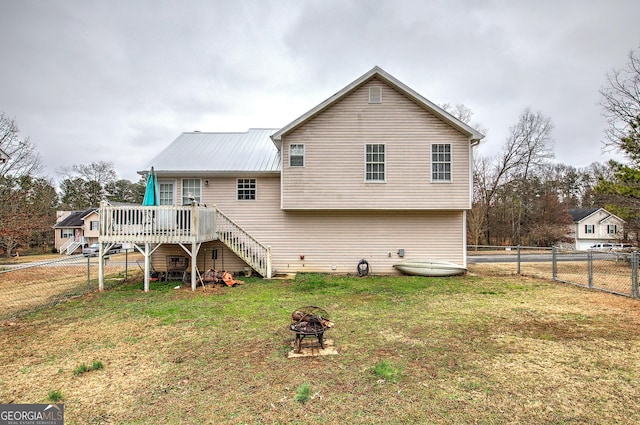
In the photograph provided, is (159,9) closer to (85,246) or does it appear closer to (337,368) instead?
(337,368)

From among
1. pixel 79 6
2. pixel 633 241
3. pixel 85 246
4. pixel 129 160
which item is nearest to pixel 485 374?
pixel 79 6

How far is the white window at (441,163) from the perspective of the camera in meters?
13.1

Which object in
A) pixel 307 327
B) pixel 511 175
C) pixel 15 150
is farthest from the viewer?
pixel 511 175

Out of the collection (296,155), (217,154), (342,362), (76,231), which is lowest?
(342,362)

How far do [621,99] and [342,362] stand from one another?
1910cm

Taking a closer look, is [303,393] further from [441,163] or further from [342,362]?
[441,163]

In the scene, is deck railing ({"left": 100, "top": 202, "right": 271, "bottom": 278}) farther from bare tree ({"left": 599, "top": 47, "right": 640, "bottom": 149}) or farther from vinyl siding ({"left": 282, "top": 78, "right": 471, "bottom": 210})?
bare tree ({"left": 599, "top": 47, "right": 640, "bottom": 149})

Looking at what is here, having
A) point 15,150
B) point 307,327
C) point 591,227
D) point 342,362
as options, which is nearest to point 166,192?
point 307,327

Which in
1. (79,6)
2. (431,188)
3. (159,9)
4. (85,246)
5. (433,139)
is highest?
(159,9)

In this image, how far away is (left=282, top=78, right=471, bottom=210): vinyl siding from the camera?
13000mm

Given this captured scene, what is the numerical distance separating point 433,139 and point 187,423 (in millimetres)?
12670

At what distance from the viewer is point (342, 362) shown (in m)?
4.89

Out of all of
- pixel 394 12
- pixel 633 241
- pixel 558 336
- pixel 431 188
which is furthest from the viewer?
pixel 633 241

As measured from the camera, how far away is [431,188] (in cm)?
1299
